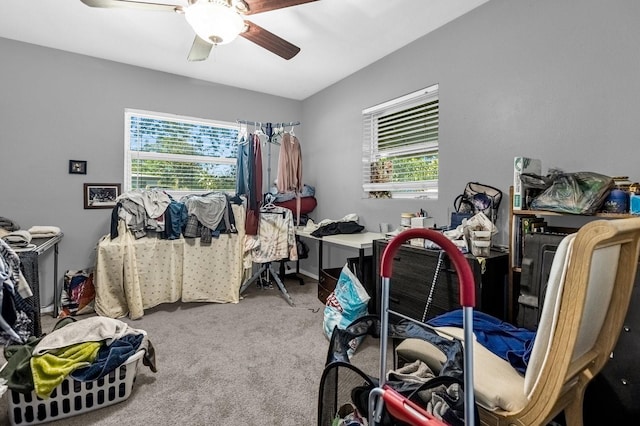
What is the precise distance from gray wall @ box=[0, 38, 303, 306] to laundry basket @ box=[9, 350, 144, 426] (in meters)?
2.10

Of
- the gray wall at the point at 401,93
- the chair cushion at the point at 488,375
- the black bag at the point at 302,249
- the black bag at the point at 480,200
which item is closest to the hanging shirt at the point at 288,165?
the gray wall at the point at 401,93

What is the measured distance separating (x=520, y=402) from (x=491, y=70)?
225 centimetres

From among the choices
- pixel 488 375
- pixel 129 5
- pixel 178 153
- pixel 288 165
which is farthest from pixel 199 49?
pixel 488 375

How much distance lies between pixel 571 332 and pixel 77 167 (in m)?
4.06

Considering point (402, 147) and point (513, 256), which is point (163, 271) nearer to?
point (402, 147)

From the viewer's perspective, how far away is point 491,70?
7.72 ft

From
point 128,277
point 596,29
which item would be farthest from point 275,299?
point 596,29

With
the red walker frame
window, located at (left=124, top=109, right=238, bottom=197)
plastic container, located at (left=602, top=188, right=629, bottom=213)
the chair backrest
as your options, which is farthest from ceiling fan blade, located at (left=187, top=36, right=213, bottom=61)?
plastic container, located at (left=602, top=188, right=629, bottom=213)

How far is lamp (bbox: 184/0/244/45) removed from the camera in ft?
5.63

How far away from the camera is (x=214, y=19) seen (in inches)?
69.1

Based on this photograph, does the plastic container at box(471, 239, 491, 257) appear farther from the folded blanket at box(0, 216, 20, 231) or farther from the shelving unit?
the folded blanket at box(0, 216, 20, 231)

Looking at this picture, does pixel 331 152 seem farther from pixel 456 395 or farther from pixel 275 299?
pixel 456 395

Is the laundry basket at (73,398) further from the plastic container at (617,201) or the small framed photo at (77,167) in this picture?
the plastic container at (617,201)

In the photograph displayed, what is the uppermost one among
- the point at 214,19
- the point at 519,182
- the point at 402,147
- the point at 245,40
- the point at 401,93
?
the point at 245,40
